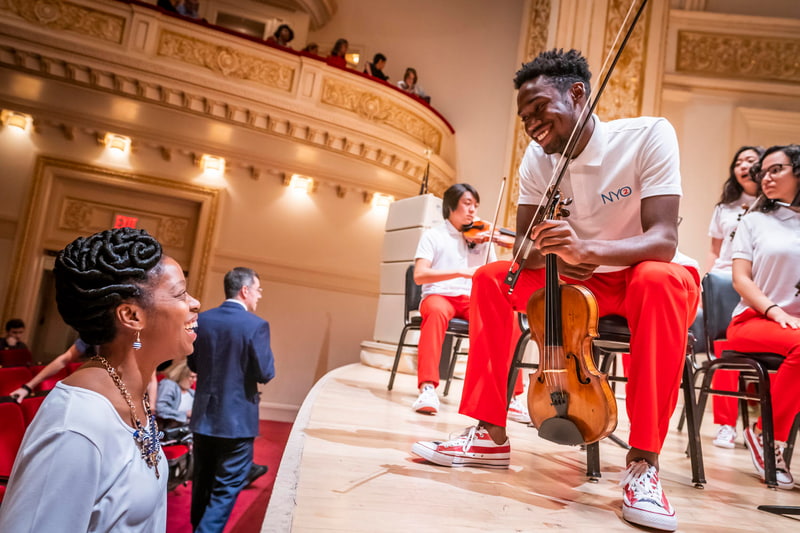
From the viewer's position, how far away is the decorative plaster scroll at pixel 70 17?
21.3ft

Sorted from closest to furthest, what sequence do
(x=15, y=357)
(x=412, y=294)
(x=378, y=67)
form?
(x=412, y=294)
(x=15, y=357)
(x=378, y=67)

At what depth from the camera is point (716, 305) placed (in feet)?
7.71

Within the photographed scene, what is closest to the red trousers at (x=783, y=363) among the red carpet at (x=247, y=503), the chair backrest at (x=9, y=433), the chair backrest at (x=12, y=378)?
the chair backrest at (x=9, y=433)

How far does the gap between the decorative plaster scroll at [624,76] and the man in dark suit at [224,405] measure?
14.7 feet

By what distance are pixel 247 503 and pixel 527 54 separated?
7.03 m

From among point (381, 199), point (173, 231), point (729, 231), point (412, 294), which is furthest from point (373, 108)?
point (729, 231)

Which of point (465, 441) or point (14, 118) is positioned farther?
point (14, 118)

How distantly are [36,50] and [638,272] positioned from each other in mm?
7608

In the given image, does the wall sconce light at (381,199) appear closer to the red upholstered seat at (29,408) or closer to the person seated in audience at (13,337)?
the person seated in audience at (13,337)

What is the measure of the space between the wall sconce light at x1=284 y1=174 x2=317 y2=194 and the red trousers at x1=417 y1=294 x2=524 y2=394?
16.7ft

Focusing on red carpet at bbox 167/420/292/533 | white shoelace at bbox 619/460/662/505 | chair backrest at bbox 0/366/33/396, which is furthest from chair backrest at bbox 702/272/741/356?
chair backrest at bbox 0/366/33/396

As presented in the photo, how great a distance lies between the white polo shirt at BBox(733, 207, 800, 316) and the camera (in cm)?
208

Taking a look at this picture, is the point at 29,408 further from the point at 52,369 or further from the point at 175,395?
the point at 175,395

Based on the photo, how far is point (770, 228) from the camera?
215cm
